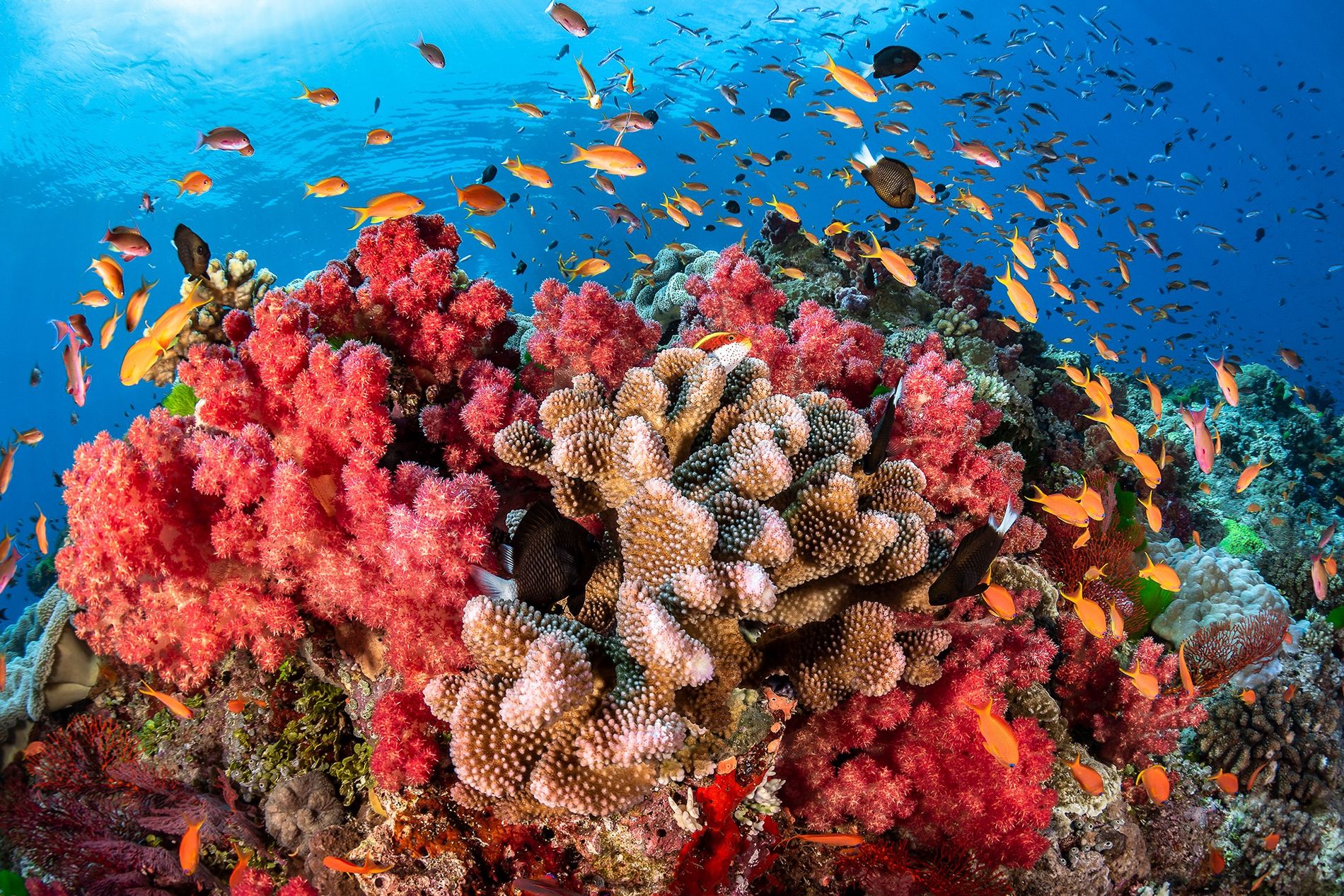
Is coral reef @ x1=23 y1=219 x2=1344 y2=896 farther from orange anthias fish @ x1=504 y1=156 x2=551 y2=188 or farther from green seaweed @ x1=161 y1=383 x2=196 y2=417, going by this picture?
orange anthias fish @ x1=504 y1=156 x2=551 y2=188

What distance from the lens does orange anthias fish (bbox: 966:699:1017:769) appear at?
277 cm

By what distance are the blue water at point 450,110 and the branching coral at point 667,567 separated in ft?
63.9

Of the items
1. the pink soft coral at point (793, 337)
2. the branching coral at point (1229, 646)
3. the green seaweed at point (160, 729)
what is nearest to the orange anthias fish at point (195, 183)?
the green seaweed at point (160, 729)

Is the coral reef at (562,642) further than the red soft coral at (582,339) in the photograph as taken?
No

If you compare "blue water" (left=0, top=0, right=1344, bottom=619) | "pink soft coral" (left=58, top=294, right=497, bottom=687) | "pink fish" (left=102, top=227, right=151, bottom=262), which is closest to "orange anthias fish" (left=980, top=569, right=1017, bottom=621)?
"pink soft coral" (left=58, top=294, right=497, bottom=687)

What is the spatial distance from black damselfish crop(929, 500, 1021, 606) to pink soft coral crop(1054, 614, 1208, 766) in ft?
7.80

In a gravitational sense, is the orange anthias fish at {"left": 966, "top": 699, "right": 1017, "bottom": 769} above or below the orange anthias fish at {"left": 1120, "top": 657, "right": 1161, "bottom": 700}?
above

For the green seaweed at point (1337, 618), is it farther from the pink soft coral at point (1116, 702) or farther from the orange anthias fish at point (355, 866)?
the orange anthias fish at point (355, 866)

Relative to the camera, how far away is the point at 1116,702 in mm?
4168

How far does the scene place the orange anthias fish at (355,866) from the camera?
98.0 inches

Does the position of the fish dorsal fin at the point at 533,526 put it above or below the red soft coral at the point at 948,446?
above

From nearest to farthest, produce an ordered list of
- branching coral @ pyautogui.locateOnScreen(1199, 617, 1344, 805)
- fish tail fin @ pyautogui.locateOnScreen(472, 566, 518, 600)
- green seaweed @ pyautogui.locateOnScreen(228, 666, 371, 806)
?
fish tail fin @ pyautogui.locateOnScreen(472, 566, 518, 600) → green seaweed @ pyautogui.locateOnScreen(228, 666, 371, 806) → branching coral @ pyautogui.locateOnScreen(1199, 617, 1344, 805)

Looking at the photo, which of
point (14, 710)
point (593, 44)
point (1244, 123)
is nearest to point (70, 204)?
point (593, 44)

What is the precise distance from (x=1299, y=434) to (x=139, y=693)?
21960mm
